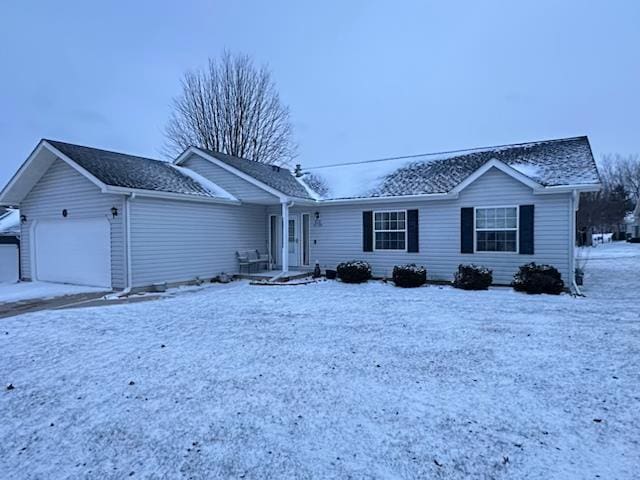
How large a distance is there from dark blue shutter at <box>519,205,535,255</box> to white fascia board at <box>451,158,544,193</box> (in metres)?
0.65

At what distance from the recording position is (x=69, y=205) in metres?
12.5

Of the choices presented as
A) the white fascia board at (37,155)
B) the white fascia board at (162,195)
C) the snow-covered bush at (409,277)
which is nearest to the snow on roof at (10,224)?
the white fascia board at (37,155)

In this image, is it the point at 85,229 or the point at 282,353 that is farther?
the point at 85,229

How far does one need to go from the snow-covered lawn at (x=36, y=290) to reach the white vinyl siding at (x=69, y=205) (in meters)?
0.99

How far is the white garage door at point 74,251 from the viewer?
11.9 metres

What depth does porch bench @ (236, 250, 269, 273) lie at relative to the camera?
1482 centimetres

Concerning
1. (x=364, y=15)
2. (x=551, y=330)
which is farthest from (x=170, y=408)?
(x=364, y=15)

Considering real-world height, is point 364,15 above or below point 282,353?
above

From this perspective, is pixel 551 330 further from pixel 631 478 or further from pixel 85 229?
pixel 85 229

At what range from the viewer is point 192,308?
8.93 meters

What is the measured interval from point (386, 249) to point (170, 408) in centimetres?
1075

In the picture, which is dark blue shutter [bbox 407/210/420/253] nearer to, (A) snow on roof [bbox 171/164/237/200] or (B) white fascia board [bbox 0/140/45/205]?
(A) snow on roof [bbox 171/164/237/200]

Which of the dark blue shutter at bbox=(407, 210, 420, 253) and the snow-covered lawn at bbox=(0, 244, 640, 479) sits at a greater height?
the dark blue shutter at bbox=(407, 210, 420, 253)

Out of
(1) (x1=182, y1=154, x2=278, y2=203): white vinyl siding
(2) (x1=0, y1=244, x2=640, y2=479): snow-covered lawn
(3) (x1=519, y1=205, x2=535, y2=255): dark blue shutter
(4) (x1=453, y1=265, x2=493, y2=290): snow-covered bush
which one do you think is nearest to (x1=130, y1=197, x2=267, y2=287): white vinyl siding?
(1) (x1=182, y1=154, x2=278, y2=203): white vinyl siding
